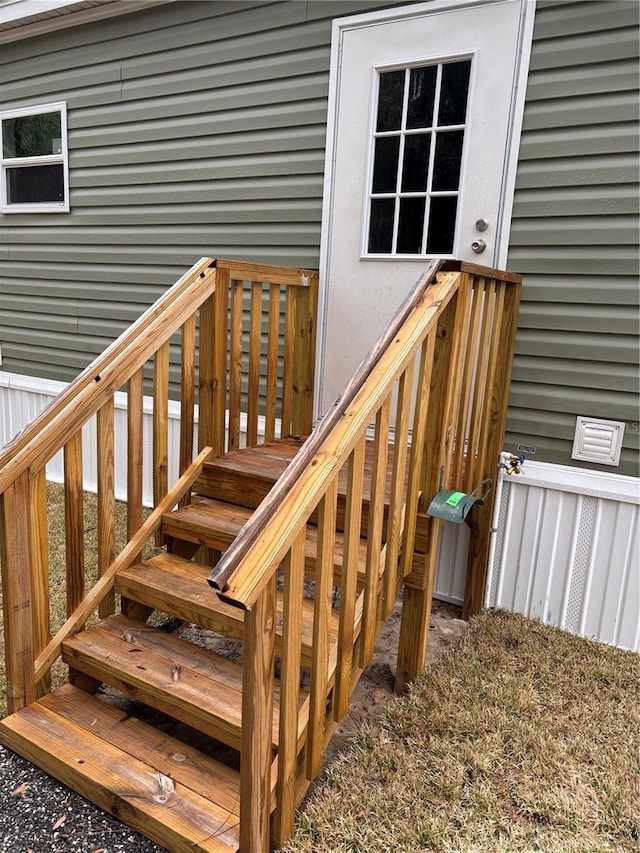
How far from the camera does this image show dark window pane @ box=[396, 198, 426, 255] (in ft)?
10.3

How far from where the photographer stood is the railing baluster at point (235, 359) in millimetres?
2811

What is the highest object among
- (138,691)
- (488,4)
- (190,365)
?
(488,4)

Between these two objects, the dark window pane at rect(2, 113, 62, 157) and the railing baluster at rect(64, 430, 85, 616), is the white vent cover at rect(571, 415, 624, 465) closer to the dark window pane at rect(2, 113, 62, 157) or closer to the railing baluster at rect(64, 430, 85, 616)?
the railing baluster at rect(64, 430, 85, 616)

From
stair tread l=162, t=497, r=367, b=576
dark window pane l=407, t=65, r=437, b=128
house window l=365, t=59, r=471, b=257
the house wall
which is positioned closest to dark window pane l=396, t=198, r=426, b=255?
house window l=365, t=59, r=471, b=257

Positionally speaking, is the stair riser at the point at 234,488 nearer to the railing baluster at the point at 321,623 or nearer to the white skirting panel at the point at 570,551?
the railing baluster at the point at 321,623

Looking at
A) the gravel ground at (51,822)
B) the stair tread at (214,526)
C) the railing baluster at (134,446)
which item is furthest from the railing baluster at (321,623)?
the railing baluster at (134,446)

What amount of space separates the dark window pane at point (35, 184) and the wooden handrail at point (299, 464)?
12.2ft

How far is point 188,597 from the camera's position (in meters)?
2.25

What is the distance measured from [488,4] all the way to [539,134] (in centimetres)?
64

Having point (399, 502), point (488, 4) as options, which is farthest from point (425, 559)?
point (488, 4)

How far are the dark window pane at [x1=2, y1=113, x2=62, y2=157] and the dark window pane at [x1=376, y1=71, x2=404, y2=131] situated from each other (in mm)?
2687

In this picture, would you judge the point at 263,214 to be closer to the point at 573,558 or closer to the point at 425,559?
the point at 425,559

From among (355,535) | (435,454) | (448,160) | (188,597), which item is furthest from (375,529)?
(448,160)

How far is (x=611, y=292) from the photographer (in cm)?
279
